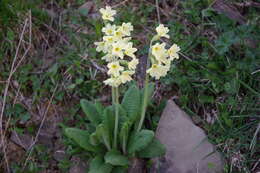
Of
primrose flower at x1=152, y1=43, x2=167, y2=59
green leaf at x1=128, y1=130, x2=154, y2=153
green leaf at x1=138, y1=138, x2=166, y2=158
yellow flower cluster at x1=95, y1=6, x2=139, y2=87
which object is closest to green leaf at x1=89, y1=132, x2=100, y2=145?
green leaf at x1=128, y1=130, x2=154, y2=153

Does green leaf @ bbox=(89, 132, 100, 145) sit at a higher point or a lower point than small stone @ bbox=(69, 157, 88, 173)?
higher

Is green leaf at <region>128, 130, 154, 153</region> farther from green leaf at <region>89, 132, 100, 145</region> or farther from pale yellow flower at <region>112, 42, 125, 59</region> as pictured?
pale yellow flower at <region>112, 42, 125, 59</region>

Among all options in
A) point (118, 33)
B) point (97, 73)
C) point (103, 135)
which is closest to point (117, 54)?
point (118, 33)

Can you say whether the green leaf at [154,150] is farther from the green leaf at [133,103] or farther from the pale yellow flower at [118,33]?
the pale yellow flower at [118,33]

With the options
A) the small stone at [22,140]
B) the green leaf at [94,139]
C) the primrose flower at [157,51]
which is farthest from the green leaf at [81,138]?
the primrose flower at [157,51]

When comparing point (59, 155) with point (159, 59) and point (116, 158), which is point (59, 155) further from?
point (159, 59)

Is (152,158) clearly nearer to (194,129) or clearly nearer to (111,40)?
(194,129)
